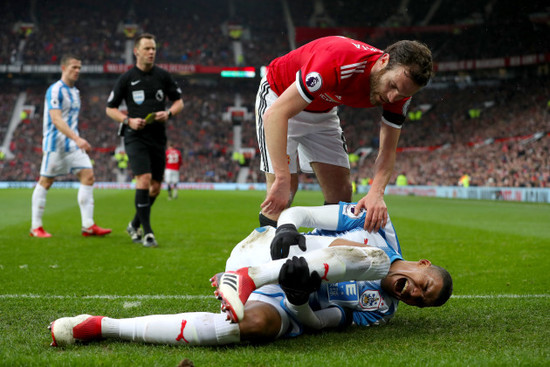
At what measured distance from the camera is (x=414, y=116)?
40031mm

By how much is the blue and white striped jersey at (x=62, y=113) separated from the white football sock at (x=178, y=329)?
6069 millimetres

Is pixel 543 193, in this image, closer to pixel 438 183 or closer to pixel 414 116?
pixel 438 183

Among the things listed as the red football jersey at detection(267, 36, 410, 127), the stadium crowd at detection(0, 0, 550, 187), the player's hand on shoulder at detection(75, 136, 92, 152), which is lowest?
the player's hand on shoulder at detection(75, 136, 92, 152)

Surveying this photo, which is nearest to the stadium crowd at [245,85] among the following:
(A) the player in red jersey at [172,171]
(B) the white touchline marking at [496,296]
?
(A) the player in red jersey at [172,171]

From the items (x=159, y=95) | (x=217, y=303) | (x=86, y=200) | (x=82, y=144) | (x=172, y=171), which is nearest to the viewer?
(x=217, y=303)

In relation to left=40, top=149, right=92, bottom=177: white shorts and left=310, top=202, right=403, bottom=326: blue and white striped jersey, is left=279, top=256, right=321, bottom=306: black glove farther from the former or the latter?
left=40, top=149, right=92, bottom=177: white shorts

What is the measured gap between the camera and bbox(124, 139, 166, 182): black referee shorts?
7207 mm

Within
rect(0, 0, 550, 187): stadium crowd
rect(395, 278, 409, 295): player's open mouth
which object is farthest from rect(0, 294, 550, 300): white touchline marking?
rect(0, 0, 550, 187): stadium crowd

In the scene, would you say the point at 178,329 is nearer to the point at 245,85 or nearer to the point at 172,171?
the point at 172,171

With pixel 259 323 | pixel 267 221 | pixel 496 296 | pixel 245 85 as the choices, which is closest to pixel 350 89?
pixel 267 221

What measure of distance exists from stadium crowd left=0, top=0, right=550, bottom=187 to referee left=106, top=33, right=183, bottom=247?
25080 millimetres

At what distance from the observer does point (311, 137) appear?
4.61 metres

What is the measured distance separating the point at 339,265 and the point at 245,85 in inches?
1757

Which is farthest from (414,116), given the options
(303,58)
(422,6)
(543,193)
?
(303,58)
